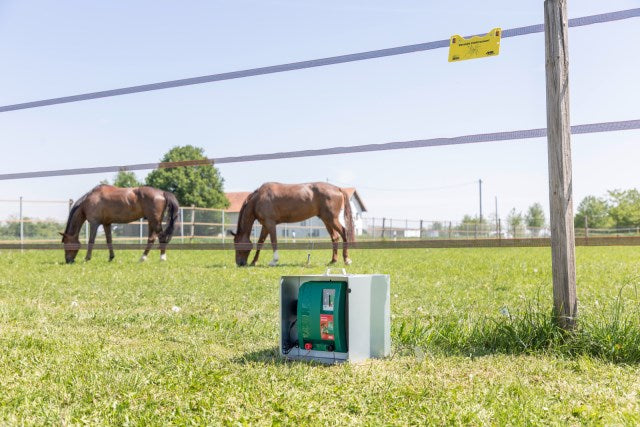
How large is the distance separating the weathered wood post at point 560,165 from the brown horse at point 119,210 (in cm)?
1005

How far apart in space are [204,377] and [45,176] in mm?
3420

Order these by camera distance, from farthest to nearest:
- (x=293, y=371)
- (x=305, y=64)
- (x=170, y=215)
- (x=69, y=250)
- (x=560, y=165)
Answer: (x=170, y=215) < (x=69, y=250) < (x=305, y=64) < (x=560, y=165) < (x=293, y=371)

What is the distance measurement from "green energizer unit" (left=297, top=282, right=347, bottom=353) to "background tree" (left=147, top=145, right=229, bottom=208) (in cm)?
4394

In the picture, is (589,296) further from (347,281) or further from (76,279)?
(76,279)

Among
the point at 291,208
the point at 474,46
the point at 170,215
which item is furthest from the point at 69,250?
the point at 474,46

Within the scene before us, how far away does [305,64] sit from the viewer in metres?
4.07

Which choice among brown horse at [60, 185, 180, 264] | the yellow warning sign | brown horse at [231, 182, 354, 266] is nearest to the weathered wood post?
the yellow warning sign

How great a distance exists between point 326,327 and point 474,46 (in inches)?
77.7

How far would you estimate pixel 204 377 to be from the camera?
2.85m

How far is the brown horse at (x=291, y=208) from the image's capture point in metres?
11.2

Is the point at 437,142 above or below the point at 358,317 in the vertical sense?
above

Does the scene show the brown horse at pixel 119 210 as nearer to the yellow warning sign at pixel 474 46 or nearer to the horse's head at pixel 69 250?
the horse's head at pixel 69 250

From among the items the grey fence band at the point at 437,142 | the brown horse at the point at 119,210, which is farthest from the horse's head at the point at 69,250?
A: the grey fence band at the point at 437,142

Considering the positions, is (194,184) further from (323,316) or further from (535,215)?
(323,316)
